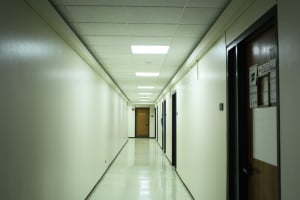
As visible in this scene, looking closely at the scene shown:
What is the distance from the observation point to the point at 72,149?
12.6 feet

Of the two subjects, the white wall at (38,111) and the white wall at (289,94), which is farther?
the white wall at (38,111)

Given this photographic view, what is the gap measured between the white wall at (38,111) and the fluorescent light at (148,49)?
Answer: 939 mm

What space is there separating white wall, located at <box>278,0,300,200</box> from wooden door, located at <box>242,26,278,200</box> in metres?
0.23

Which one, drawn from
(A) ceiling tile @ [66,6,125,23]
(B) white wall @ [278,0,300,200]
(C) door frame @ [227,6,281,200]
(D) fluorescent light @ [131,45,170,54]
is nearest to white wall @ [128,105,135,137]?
(D) fluorescent light @ [131,45,170,54]

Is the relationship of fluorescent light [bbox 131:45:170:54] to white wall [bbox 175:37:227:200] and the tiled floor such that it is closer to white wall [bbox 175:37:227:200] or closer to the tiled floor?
white wall [bbox 175:37:227:200]

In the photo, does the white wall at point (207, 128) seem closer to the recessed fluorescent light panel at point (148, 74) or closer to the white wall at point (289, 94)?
the white wall at point (289, 94)

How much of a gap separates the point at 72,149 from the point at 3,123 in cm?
200

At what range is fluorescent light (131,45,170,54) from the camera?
15.0 feet

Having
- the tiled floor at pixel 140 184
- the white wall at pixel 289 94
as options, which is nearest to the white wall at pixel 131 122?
the tiled floor at pixel 140 184

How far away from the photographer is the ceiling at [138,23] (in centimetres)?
288

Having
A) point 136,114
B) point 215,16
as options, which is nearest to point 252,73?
point 215,16

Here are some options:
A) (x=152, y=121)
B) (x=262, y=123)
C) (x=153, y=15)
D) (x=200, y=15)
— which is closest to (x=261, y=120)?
(x=262, y=123)

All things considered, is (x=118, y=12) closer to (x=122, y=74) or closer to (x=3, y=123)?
(x=3, y=123)

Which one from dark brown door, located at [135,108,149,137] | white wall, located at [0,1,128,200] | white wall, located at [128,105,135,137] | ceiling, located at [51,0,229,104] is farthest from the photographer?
dark brown door, located at [135,108,149,137]
